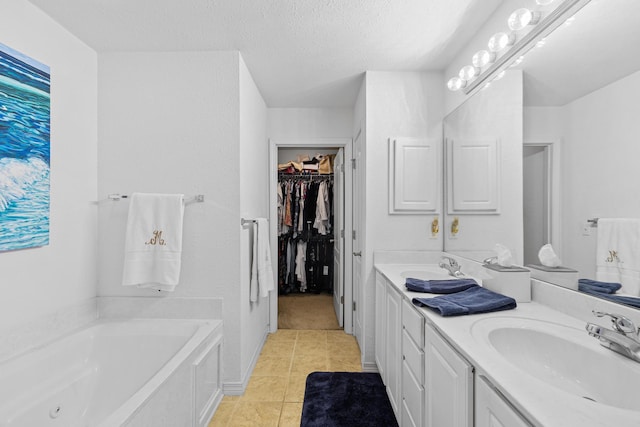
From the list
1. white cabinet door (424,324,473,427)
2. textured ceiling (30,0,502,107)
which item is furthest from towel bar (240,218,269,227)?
white cabinet door (424,324,473,427)

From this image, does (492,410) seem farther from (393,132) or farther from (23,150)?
(23,150)

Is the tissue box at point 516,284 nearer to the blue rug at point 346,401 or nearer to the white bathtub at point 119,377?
the blue rug at point 346,401

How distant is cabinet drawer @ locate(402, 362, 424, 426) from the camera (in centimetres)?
143

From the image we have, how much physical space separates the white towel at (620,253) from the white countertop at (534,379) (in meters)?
0.21

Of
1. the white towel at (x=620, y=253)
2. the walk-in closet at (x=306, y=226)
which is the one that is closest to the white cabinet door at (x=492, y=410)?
the white towel at (x=620, y=253)

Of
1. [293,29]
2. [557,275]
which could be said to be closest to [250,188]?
[293,29]

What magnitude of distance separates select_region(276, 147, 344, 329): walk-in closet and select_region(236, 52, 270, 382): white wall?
1.27 metres

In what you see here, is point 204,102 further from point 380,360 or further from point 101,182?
point 380,360

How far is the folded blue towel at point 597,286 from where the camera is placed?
43.8 inches

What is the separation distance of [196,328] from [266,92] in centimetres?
205

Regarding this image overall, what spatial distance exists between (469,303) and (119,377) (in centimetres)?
197

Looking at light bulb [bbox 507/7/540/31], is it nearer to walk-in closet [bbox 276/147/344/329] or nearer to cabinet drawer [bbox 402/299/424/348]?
cabinet drawer [bbox 402/299/424/348]

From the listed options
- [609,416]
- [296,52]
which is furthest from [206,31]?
[609,416]

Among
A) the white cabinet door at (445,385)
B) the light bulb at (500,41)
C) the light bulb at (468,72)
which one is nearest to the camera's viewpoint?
the white cabinet door at (445,385)
